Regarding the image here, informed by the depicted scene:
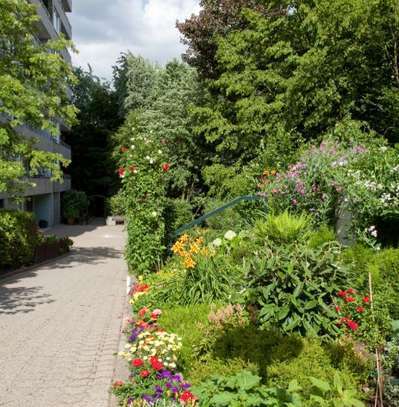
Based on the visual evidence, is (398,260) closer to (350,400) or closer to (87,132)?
(350,400)

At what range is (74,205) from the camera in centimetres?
3844

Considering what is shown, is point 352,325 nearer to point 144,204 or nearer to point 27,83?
point 144,204

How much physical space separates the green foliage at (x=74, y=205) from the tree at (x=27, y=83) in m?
22.1

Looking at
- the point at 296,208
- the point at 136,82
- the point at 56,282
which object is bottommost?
the point at 56,282

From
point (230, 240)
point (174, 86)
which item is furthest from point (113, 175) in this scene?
point (230, 240)

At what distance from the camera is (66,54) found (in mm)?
42531

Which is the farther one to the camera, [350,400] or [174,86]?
[174,86]

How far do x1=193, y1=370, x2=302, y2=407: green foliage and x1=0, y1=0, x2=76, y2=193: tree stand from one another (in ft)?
40.8

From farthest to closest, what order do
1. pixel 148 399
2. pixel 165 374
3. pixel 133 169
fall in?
pixel 133 169
pixel 165 374
pixel 148 399

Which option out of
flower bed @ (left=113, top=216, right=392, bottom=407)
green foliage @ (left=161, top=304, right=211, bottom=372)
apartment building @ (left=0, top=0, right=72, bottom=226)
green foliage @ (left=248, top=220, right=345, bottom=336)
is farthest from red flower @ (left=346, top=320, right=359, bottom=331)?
apartment building @ (left=0, top=0, right=72, bottom=226)

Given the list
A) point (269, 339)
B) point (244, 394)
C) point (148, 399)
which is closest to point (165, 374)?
point (148, 399)

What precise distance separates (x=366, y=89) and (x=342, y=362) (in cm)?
1280

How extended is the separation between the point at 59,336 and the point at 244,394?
4.64 meters

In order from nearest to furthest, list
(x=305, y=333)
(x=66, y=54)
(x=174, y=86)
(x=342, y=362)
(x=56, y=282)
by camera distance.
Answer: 1. (x=342, y=362)
2. (x=305, y=333)
3. (x=56, y=282)
4. (x=174, y=86)
5. (x=66, y=54)
